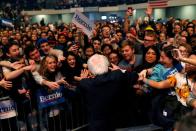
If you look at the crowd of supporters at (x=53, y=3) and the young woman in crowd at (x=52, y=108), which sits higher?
the crowd of supporters at (x=53, y=3)

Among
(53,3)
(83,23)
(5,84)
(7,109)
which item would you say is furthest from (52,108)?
(53,3)

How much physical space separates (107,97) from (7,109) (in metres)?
1.57

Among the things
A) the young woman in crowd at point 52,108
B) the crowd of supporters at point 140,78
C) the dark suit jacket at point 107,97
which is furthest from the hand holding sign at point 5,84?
the dark suit jacket at point 107,97

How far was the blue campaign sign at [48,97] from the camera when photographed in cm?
470

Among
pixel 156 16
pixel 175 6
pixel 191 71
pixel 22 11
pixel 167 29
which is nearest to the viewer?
pixel 191 71

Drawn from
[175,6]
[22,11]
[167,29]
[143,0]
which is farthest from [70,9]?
[167,29]

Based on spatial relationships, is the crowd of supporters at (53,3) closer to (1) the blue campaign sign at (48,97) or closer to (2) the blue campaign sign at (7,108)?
(1) the blue campaign sign at (48,97)

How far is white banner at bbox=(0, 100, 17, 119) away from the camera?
14.6 feet

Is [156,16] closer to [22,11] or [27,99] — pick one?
[22,11]

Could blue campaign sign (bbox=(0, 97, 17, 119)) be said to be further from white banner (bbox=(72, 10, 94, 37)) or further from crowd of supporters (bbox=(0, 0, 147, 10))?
crowd of supporters (bbox=(0, 0, 147, 10))

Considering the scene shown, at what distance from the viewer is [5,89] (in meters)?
4.41

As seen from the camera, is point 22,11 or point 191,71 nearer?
point 191,71

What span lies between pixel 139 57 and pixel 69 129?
1.57 meters

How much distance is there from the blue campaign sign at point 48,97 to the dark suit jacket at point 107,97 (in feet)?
3.58
